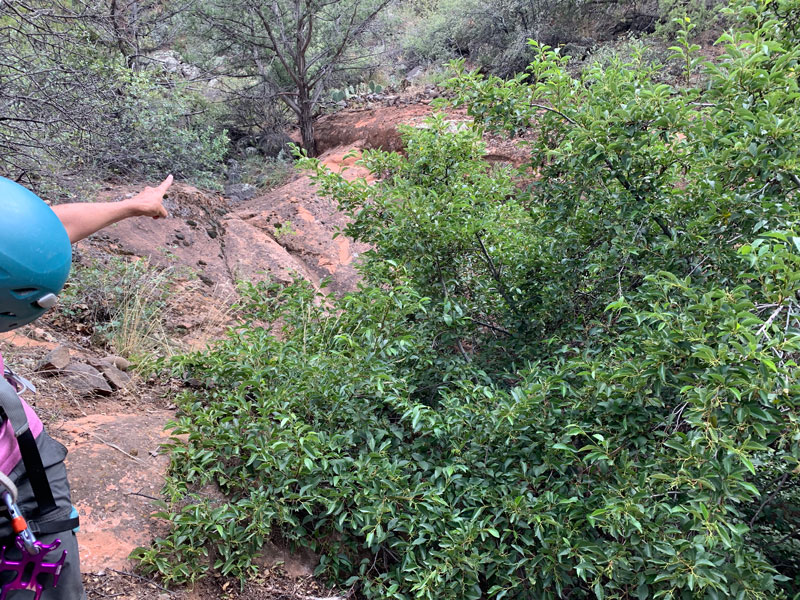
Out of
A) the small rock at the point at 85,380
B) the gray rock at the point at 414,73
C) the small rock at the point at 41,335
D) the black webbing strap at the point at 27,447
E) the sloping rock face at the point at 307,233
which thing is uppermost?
the gray rock at the point at 414,73

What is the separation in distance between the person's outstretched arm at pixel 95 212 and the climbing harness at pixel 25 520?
0.54 metres

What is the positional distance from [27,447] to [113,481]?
1.63 m

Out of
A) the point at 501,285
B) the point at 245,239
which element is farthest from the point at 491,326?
the point at 245,239

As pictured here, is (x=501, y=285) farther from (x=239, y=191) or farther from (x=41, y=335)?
(x=239, y=191)

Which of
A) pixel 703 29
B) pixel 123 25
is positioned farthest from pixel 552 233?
pixel 703 29

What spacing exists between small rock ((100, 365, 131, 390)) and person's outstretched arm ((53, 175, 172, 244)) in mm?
2343

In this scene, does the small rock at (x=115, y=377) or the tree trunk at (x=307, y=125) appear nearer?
the small rock at (x=115, y=377)

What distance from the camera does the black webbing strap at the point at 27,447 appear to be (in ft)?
4.73

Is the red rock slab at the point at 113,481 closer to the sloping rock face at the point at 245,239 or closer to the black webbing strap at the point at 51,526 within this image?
the black webbing strap at the point at 51,526

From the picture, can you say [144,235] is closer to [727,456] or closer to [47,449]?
[47,449]

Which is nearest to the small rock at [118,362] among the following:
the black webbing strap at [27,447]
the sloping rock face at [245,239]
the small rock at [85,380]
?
the small rock at [85,380]

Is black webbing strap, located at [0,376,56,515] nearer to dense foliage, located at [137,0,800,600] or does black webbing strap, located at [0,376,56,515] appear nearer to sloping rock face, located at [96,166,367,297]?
dense foliage, located at [137,0,800,600]

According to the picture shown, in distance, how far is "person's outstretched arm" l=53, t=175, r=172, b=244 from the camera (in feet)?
5.87

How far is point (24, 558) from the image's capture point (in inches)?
58.0
